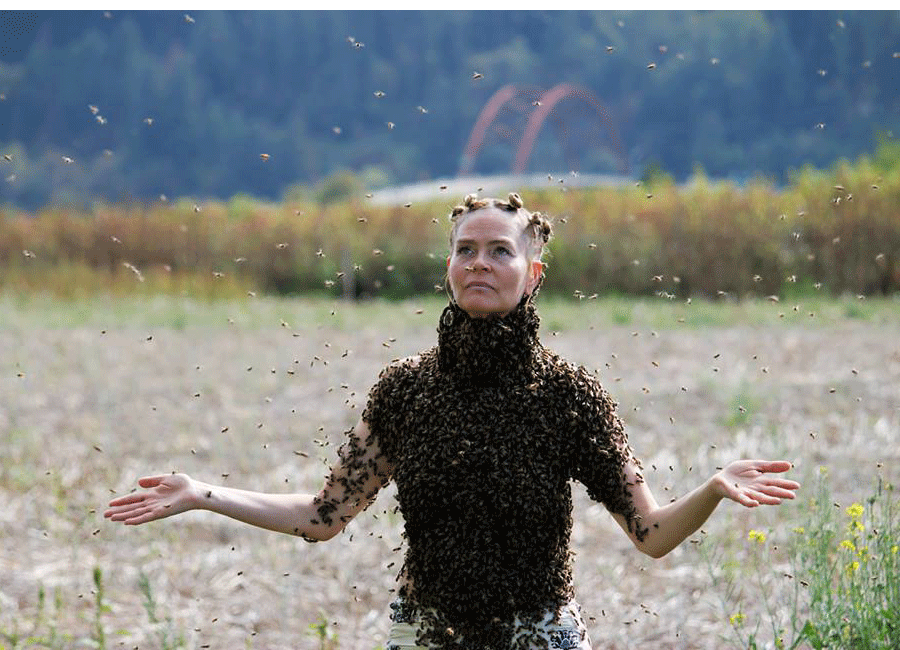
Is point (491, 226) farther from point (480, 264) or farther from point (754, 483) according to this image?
point (754, 483)

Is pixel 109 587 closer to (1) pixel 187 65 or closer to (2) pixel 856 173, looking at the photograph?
(2) pixel 856 173

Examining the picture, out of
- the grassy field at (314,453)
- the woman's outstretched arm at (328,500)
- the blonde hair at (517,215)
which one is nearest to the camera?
the blonde hair at (517,215)

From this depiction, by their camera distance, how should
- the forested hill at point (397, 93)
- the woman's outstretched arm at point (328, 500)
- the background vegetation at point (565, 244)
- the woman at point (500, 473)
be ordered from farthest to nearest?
the forested hill at point (397, 93) → the background vegetation at point (565, 244) → the woman's outstretched arm at point (328, 500) → the woman at point (500, 473)

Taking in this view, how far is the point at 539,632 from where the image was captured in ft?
8.00

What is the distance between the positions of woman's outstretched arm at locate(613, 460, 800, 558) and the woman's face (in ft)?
1.54

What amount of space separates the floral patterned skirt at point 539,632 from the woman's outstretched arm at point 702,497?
211 millimetres

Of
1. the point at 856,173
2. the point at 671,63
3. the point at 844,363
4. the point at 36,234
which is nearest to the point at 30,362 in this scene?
the point at 844,363

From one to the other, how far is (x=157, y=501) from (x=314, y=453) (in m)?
4.07

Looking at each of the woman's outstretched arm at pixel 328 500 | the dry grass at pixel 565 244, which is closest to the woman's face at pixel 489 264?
the woman's outstretched arm at pixel 328 500

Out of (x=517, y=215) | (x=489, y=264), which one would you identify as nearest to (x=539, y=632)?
(x=489, y=264)

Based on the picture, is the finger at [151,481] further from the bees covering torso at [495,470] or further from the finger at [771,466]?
the finger at [771,466]

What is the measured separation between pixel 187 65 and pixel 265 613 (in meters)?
69.5

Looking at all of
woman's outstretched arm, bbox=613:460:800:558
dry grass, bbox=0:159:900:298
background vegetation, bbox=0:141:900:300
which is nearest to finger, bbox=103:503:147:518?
woman's outstretched arm, bbox=613:460:800:558

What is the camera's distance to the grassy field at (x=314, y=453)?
420 centimetres
